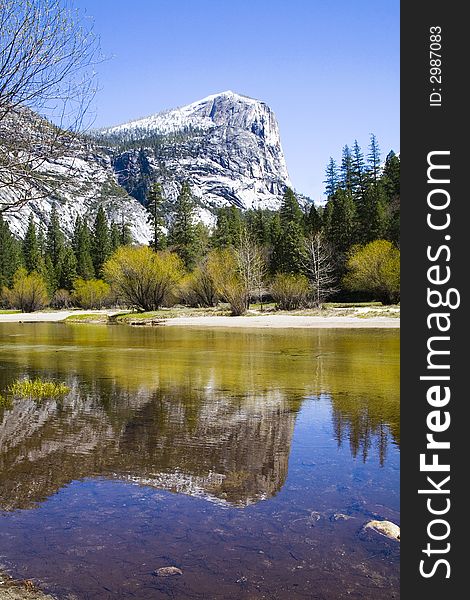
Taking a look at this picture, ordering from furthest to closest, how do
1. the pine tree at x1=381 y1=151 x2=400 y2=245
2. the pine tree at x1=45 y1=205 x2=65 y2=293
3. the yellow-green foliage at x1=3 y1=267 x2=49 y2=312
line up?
1. the pine tree at x1=45 y1=205 x2=65 y2=293
2. the yellow-green foliage at x1=3 y1=267 x2=49 y2=312
3. the pine tree at x1=381 y1=151 x2=400 y2=245

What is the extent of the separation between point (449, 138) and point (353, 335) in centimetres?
2509

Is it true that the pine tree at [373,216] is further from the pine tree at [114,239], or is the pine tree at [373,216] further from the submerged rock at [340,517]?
the submerged rock at [340,517]

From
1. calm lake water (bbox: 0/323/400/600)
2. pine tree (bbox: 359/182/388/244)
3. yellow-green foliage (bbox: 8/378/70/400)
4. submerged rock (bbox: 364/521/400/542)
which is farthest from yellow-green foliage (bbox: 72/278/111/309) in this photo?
submerged rock (bbox: 364/521/400/542)

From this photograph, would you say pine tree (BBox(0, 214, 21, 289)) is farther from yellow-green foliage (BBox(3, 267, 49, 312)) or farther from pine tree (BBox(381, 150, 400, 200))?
pine tree (BBox(381, 150, 400, 200))

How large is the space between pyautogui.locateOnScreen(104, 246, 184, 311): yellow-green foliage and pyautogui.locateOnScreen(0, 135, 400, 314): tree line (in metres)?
0.10

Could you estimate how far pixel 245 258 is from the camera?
54.2 m

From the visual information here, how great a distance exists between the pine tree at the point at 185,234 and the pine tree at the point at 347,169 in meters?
23.3

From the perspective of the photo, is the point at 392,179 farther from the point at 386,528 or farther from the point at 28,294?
the point at 386,528

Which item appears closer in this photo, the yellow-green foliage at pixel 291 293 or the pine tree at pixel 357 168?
the yellow-green foliage at pixel 291 293

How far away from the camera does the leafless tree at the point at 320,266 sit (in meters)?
54.2

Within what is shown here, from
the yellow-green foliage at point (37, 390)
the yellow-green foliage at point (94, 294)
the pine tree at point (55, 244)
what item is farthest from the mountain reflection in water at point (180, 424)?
the pine tree at point (55, 244)

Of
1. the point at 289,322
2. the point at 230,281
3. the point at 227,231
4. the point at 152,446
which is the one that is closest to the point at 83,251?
the point at 227,231

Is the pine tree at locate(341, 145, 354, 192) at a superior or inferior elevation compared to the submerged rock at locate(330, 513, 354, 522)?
superior

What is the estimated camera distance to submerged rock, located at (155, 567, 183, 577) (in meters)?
4.55
